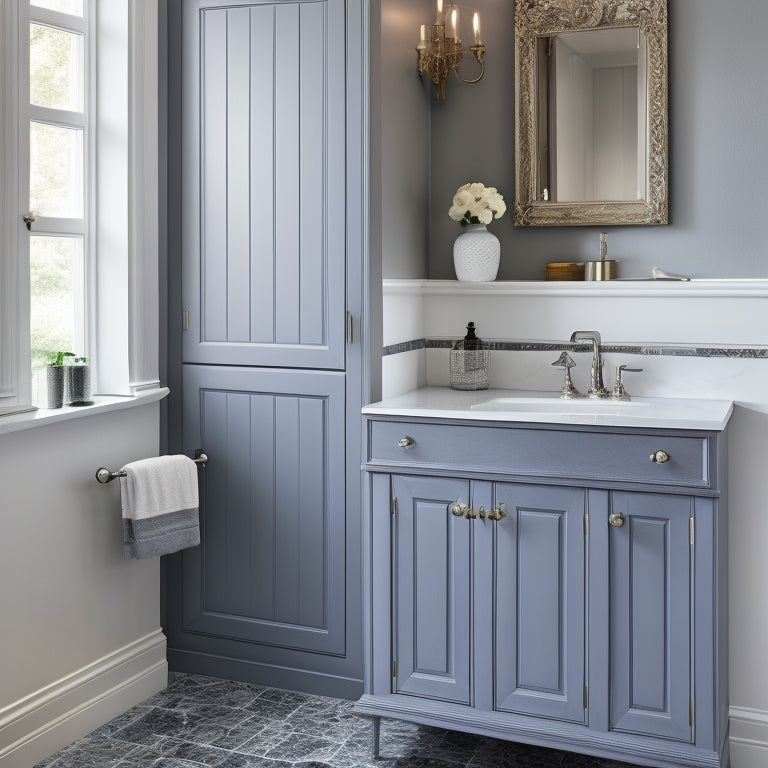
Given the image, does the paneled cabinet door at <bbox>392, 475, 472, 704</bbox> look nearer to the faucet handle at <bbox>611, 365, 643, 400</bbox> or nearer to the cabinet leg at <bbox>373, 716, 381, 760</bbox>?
the cabinet leg at <bbox>373, 716, 381, 760</bbox>

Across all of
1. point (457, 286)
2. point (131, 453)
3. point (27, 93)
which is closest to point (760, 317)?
point (457, 286)

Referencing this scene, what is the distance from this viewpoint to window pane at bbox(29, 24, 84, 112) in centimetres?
252

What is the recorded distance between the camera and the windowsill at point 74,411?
7.55 feet

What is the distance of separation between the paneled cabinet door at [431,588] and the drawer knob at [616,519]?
36cm

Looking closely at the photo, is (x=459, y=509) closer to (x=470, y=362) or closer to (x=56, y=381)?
(x=470, y=362)

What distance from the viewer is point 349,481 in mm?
2723

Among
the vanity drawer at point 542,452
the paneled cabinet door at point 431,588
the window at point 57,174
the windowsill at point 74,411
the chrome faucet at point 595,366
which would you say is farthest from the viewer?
the chrome faucet at point 595,366

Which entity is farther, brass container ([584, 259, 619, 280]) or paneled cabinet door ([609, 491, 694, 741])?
brass container ([584, 259, 619, 280])

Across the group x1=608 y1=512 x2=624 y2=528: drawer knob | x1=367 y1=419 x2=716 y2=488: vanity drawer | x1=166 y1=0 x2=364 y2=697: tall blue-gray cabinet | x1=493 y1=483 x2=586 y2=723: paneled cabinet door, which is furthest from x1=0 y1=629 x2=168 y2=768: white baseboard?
x1=608 y1=512 x2=624 y2=528: drawer knob

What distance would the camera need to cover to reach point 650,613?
224 centimetres

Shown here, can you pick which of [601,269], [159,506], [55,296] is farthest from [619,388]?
[55,296]

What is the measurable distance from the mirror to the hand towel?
1300 millimetres

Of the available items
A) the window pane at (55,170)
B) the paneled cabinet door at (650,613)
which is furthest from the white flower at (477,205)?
the window pane at (55,170)

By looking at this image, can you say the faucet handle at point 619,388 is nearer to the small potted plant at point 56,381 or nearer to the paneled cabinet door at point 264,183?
the paneled cabinet door at point 264,183
